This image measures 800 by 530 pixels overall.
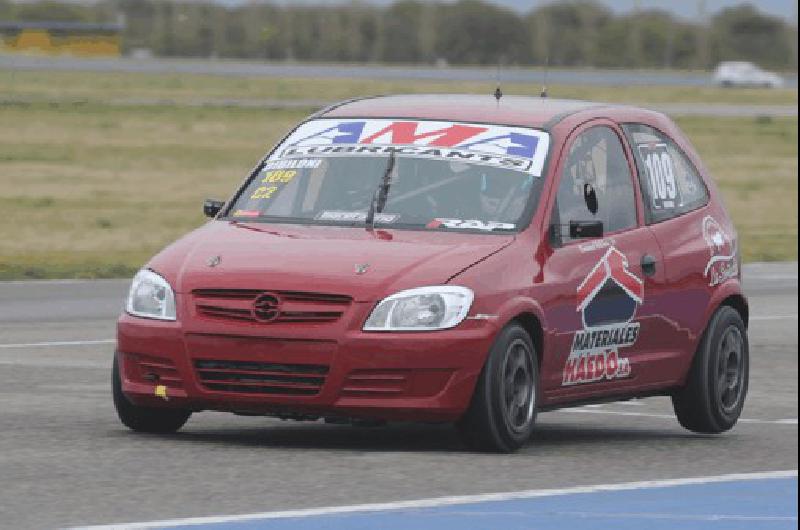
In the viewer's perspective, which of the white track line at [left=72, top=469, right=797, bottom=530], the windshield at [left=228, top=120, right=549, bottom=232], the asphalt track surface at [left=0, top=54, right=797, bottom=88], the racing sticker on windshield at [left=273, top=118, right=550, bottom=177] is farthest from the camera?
the asphalt track surface at [left=0, top=54, right=797, bottom=88]

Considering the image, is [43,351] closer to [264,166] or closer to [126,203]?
[264,166]

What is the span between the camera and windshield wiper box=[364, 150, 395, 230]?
11430 millimetres

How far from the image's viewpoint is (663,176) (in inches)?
510

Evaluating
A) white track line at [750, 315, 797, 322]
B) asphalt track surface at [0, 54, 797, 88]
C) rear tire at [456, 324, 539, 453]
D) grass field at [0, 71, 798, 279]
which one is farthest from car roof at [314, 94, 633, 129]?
asphalt track surface at [0, 54, 797, 88]

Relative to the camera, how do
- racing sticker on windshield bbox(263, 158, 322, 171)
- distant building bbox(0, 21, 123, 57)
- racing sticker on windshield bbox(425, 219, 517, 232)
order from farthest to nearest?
distant building bbox(0, 21, 123, 57) < racing sticker on windshield bbox(263, 158, 322, 171) < racing sticker on windshield bbox(425, 219, 517, 232)

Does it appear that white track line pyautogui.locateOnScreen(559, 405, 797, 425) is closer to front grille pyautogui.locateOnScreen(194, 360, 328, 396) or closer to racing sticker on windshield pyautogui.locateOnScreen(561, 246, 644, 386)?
racing sticker on windshield pyautogui.locateOnScreen(561, 246, 644, 386)

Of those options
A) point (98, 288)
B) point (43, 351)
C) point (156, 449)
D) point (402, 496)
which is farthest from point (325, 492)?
point (98, 288)

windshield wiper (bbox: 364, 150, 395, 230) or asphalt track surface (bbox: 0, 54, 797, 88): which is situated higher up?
windshield wiper (bbox: 364, 150, 395, 230)

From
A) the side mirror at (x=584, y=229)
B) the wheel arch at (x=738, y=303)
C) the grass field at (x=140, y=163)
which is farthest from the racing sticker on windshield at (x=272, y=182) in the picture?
the grass field at (x=140, y=163)

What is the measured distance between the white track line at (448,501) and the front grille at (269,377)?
1.30 m

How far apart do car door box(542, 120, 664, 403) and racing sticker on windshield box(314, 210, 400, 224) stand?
2.51 ft

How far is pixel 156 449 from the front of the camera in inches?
419

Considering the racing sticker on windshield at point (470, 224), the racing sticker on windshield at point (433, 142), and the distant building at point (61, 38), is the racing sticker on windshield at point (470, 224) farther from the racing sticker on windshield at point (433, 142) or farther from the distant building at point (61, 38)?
the distant building at point (61, 38)

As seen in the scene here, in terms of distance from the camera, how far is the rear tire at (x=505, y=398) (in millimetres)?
10625
